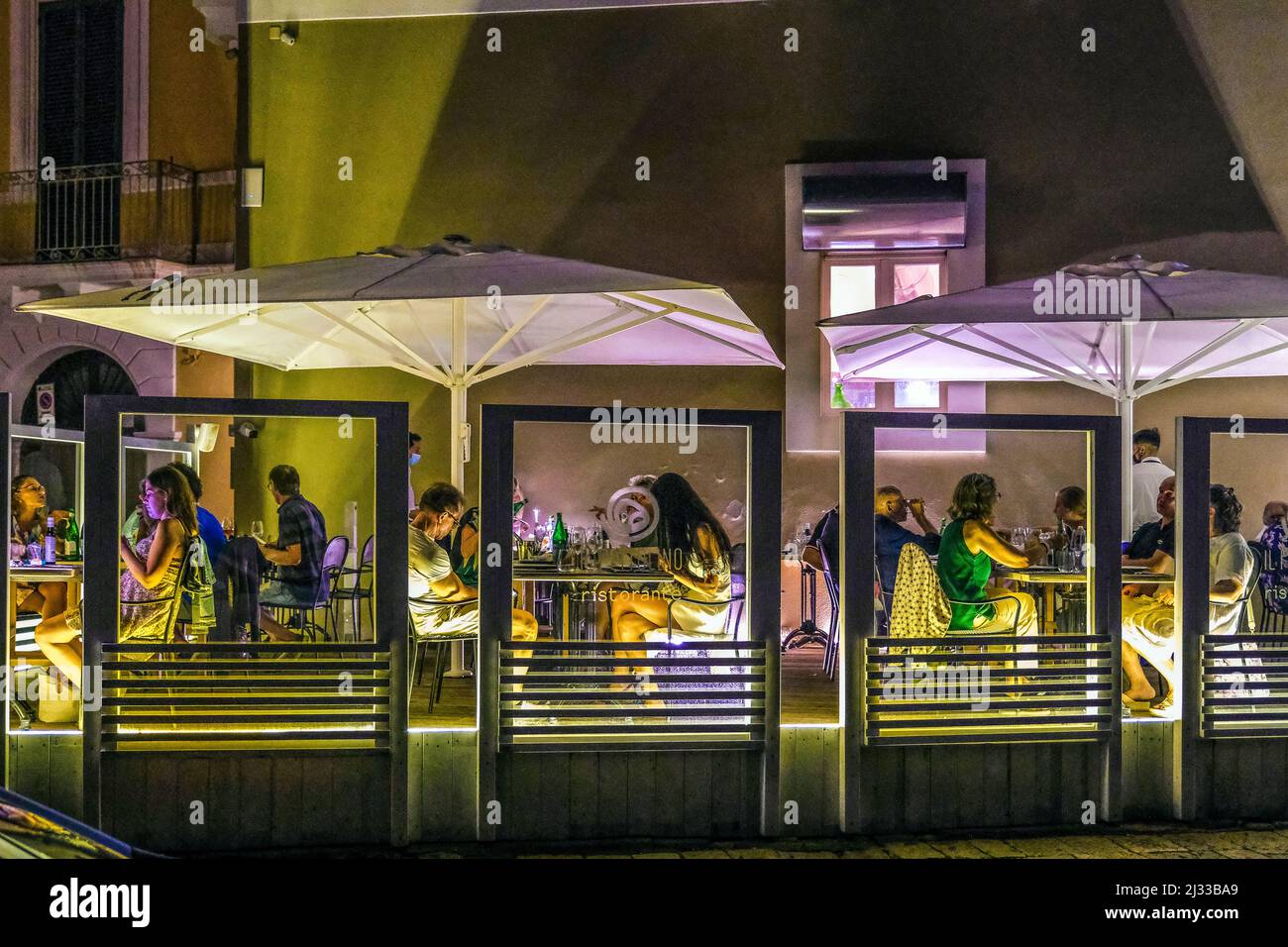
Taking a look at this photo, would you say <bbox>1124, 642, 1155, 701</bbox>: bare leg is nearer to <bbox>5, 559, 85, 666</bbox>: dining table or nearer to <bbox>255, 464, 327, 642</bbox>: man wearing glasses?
<bbox>255, 464, 327, 642</bbox>: man wearing glasses

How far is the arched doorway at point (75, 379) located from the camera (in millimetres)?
13930

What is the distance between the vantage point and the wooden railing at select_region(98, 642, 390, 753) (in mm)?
4832

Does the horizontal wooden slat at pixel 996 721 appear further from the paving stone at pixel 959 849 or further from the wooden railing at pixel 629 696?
the wooden railing at pixel 629 696

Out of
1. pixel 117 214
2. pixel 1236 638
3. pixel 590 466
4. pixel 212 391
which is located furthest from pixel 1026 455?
pixel 117 214

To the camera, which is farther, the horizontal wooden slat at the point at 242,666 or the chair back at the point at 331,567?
the chair back at the point at 331,567

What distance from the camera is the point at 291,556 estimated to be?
5312mm

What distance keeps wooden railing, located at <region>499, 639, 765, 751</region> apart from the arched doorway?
1058cm

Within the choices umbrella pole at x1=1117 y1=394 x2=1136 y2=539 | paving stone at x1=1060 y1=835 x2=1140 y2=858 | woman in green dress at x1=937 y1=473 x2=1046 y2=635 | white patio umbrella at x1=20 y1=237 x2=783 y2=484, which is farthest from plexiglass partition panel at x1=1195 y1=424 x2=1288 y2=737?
white patio umbrella at x1=20 y1=237 x2=783 y2=484

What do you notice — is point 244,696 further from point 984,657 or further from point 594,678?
point 984,657

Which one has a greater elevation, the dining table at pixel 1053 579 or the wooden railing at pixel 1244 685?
the dining table at pixel 1053 579

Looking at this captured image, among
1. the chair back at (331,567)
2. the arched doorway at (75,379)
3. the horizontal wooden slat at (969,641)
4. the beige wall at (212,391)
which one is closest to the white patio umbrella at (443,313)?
the chair back at (331,567)

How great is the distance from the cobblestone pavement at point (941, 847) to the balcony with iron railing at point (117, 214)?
9713 mm

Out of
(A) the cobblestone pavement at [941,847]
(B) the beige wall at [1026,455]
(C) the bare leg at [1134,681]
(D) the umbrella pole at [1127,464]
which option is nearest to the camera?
(A) the cobblestone pavement at [941,847]

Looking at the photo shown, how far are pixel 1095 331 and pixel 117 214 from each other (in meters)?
10.6
